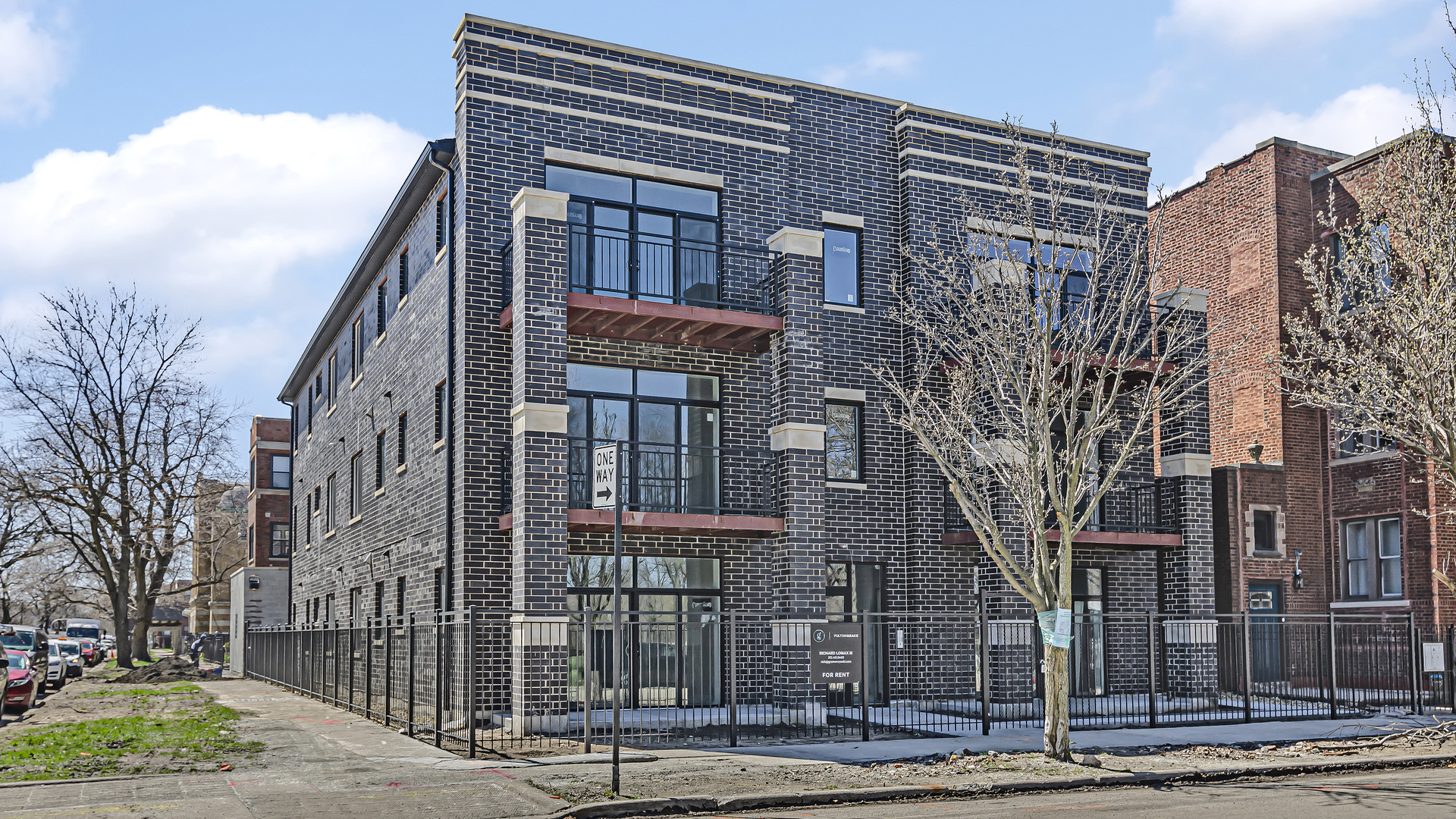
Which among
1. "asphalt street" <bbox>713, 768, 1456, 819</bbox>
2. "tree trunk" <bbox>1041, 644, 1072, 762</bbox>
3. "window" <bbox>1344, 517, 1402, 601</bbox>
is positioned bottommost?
"asphalt street" <bbox>713, 768, 1456, 819</bbox>

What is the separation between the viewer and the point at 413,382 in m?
22.4

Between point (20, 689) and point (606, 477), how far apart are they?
17488mm

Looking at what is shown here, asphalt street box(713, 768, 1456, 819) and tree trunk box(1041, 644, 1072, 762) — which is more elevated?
tree trunk box(1041, 644, 1072, 762)

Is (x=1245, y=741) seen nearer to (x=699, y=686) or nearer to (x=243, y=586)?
(x=699, y=686)

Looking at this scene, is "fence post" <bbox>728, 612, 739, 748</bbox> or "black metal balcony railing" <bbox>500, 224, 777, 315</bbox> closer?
"fence post" <bbox>728, 612, 739, 748</bbox>

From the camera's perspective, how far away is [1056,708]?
46.5ft

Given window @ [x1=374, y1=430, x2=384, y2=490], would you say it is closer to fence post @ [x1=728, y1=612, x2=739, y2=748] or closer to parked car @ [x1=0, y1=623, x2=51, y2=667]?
parked car @ [x1=0, y1=623, x2=51, y2=667]

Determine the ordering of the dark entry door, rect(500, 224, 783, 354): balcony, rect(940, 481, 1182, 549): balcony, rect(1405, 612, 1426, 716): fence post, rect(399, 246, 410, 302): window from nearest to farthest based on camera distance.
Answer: rect(500, 224, 783, 354): balcony, rect(1405, 612, 1426, 716): fence post, rect(940, 481, 1182, 549): balcony, the dark entry door, rect(399, 246, 410, 302): window

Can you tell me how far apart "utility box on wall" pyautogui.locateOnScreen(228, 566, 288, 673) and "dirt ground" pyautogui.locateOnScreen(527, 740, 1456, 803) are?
33.4m

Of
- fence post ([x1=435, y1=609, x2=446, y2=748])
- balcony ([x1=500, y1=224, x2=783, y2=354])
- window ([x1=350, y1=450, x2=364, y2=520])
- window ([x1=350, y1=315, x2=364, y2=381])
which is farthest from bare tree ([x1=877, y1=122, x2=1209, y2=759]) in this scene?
window ([x1=350, y1=315, x2=364, y2=381])

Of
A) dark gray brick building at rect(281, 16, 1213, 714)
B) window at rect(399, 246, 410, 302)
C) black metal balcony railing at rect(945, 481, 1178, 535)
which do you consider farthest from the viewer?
window at rect(399, 246, 410, 302)

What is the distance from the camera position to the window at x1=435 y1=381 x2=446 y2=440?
2023cm

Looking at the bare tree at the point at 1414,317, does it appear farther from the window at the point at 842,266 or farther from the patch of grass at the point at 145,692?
the patch of grass at the point at 145,692

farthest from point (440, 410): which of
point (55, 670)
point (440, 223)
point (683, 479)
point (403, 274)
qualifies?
point (55, 670)
